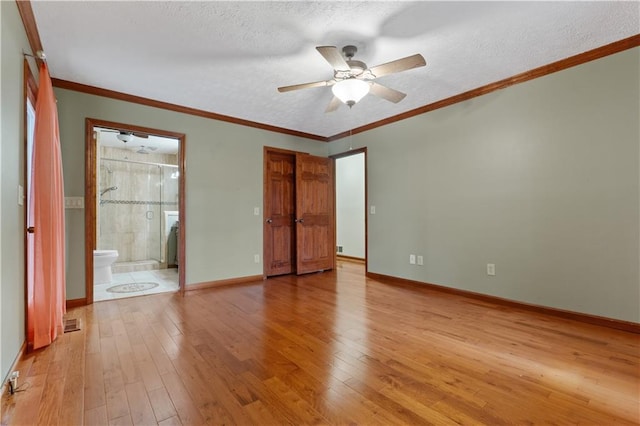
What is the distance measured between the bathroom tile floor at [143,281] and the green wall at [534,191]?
3.26m

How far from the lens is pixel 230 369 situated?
1.85m

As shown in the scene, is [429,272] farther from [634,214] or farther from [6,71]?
[6,71]

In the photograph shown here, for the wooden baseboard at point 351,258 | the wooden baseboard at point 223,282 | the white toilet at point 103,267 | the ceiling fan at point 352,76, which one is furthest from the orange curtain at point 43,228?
the wooden baseboard at point 351,258

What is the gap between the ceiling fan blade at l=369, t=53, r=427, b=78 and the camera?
211cm

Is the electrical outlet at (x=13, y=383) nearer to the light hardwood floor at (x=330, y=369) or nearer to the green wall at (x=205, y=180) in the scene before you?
the light hardwood floor at (x=330, y=369)

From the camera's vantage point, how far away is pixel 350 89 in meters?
2.52

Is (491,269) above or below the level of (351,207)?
below

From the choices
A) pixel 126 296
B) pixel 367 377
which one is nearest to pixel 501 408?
pixel 367 377

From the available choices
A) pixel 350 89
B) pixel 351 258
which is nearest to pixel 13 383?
pixel 350 89

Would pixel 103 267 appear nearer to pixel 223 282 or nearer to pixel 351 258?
pixel 223 282

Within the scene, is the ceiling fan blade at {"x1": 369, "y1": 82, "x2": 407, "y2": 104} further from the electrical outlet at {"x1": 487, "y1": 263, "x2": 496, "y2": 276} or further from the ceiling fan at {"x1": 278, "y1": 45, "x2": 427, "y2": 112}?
the electrical outlet at {"x1": 487, "y1": 263, "x2": 496, "y2": 276}

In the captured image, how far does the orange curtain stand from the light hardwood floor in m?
0.20

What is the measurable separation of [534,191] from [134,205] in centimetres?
639

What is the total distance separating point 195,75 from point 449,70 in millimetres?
2502
